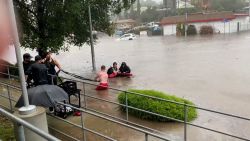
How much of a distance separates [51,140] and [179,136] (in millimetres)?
5358

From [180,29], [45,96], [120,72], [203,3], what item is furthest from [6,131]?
[203,3]

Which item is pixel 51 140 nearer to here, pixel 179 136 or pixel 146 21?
pixel 179 136

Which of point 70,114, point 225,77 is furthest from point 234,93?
point 70,114

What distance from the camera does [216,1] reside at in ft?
328

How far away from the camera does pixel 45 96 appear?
261 inches

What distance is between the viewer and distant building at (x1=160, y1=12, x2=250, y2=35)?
180ft

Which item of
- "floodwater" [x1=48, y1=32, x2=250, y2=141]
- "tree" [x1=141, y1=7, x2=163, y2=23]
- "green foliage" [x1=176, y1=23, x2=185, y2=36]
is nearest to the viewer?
"floodwater" [x1=48, y1=32, x2=250, y2=141]

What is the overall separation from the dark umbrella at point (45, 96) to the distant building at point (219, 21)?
169ft

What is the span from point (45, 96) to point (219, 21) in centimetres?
5236

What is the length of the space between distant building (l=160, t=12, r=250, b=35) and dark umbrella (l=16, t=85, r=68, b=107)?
5153 cm

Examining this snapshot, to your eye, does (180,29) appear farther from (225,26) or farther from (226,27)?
(226,27)

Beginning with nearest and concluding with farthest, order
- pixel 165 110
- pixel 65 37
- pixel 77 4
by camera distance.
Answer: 1. pixel 165 110
2. pixel 77 4
3. pixel 65 37

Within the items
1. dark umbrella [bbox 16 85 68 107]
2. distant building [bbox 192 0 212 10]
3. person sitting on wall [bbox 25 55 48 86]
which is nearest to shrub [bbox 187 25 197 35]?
distant building [bbox 192 0 212 10]

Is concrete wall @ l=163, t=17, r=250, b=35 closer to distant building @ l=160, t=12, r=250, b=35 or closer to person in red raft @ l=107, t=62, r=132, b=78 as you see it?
distant building @ l=160, t=12, r=250, b=35
